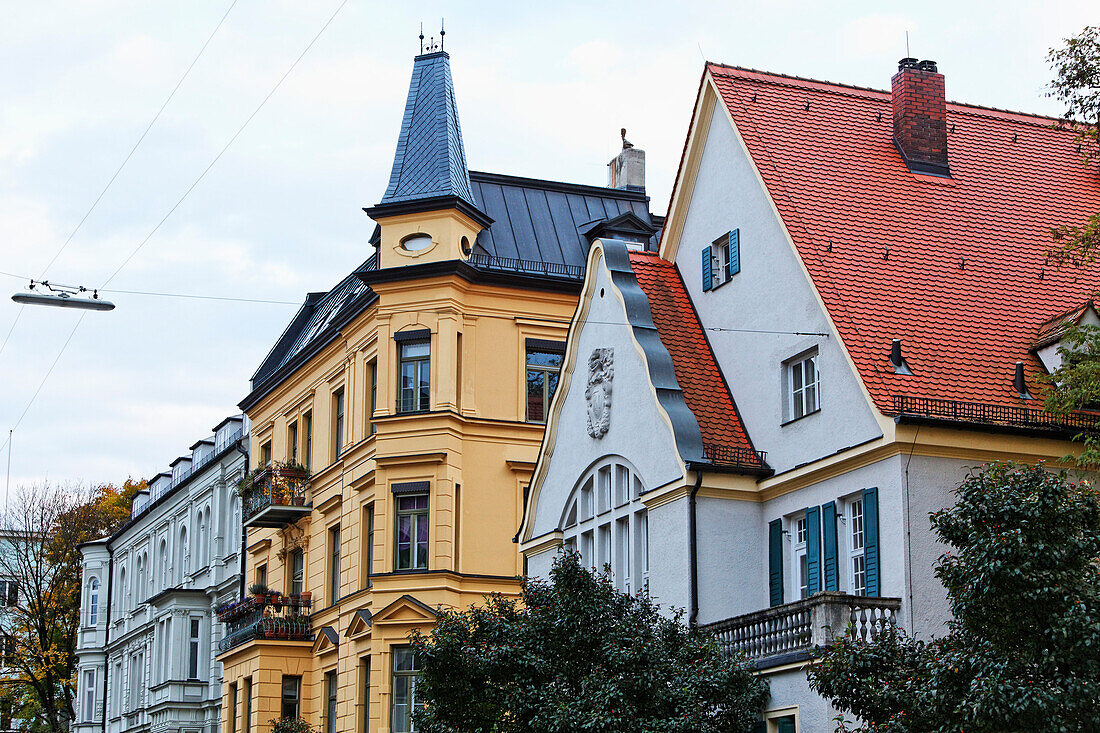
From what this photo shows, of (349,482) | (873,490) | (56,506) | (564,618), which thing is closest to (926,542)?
(873,490)

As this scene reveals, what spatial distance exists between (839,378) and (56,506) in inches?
2280

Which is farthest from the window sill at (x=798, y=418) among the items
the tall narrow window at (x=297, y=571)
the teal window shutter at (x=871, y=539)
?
the tall narrow window at (x=297, y=571)

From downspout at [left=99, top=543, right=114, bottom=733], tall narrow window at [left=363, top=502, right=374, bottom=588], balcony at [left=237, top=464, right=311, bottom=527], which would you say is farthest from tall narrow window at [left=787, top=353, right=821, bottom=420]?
downspout at [left=99, top=543, right=114, bottom=733]

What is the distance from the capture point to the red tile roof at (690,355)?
28.6m

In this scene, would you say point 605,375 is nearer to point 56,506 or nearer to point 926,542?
point 926,542

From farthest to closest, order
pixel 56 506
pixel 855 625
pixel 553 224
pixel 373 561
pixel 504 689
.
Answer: pixel 56 506, pixel 553 224, pixel 373 561, pixel 504 689, pixel 855 625

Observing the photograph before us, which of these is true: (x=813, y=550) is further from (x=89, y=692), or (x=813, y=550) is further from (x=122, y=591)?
(x=89, y=692)

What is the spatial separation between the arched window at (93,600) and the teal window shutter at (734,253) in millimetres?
53595

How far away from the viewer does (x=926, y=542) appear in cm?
2383

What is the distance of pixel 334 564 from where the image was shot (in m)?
44.4

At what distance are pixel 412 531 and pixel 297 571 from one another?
8961mm

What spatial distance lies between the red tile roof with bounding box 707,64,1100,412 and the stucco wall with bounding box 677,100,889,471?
0.47 m

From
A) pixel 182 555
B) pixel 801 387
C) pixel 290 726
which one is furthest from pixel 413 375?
pixel 182 555

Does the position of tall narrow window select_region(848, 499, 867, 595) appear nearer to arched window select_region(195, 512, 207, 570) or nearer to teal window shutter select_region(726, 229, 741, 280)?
teal window shutter select_region(726, 229, 741, 280)
